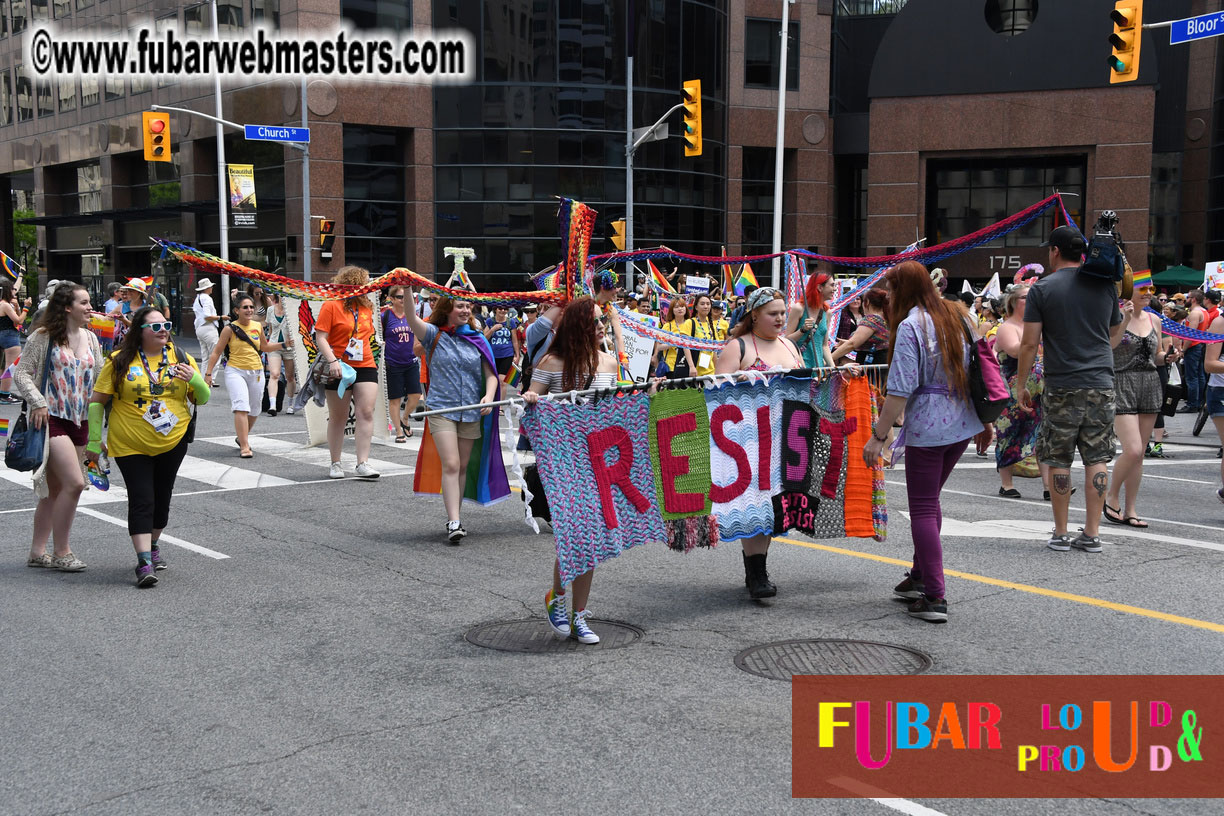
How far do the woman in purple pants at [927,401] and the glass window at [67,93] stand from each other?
52550 mm

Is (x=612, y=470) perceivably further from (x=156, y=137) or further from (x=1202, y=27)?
(x=156, y=137)

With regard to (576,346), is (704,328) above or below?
below

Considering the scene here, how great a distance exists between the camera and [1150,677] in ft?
16.7

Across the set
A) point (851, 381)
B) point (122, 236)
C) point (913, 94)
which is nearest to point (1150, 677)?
point (851, 381)

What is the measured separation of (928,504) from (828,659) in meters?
1.15

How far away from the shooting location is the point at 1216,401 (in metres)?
10.1

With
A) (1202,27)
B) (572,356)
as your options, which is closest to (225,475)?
(572,356)

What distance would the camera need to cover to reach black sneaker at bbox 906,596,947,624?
6.07 metres

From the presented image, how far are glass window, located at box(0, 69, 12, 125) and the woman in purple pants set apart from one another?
61.0m

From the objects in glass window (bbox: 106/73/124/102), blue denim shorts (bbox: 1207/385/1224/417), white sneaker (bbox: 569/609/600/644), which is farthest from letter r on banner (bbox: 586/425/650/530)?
glass window (bbox: 106/73/124/102)

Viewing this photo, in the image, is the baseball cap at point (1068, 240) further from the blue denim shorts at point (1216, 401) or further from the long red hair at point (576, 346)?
Result: the blue denim shorts at point (1216, 401)

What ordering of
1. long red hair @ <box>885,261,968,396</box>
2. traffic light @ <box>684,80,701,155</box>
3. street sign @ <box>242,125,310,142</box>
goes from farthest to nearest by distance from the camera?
1. street sign @ <box>242,125,310,142</box>
2. traffic light @ <box>684,80,701,155</box>
3. long red hair @ <box>885,261,968,396</box>

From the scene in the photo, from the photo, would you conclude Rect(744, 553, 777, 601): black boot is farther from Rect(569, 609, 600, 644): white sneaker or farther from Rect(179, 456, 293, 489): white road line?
Rect(179, 456, 293, 489): white road line

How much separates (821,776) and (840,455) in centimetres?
283
